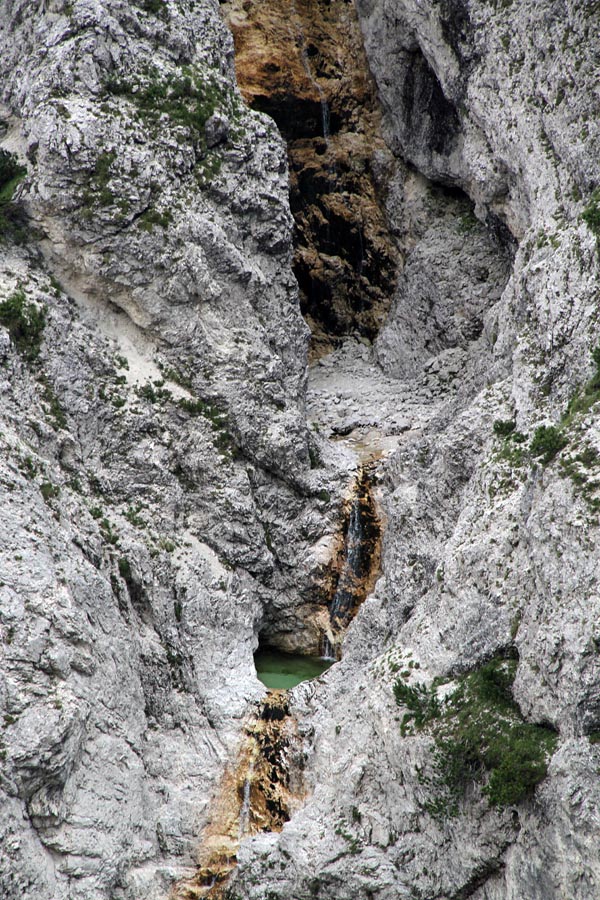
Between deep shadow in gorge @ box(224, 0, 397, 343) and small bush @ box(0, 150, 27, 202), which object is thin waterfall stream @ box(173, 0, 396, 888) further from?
small bush @ box(0, 150, 27, 202)

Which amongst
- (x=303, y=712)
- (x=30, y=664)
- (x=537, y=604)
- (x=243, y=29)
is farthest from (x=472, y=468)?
(x=243, y=29)

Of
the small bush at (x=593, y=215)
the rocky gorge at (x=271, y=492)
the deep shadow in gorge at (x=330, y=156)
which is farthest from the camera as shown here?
the deep shadow in gorge at (x=330, y=156)

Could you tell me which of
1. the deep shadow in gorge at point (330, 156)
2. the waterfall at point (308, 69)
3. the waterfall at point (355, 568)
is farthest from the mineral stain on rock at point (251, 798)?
the waterfall at point (308, 69)

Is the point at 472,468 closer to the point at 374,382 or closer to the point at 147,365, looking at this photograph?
Answer: the point at 147,365

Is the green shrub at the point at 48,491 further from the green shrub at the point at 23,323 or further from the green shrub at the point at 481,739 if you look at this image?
the green shrub at the point at 481,739

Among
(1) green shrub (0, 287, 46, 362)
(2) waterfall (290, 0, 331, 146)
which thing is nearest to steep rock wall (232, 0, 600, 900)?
(2) waterfall (290, 0, 331, 146)

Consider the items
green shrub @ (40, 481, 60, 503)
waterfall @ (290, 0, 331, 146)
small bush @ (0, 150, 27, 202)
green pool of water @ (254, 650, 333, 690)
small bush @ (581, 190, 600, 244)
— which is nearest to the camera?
small bush @ (581, 190, 600, 244)
